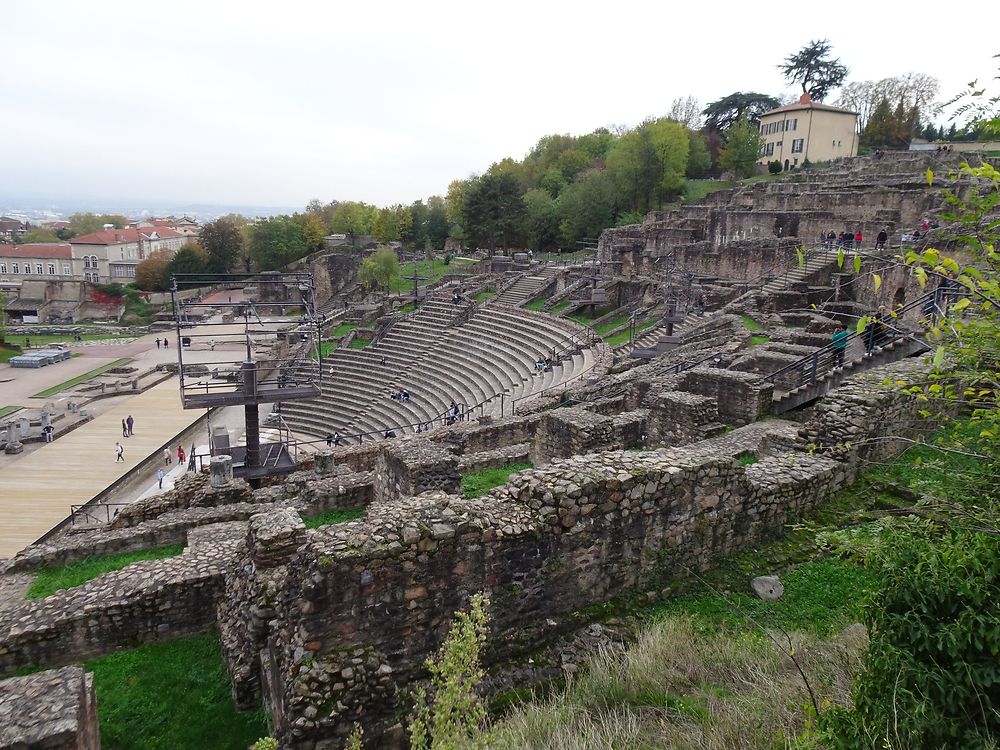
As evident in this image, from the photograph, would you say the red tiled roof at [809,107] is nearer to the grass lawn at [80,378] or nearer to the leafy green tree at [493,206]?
the leafy green tree at [493,206]

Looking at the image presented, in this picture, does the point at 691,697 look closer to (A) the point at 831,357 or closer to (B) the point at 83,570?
(B) the point at 83,570

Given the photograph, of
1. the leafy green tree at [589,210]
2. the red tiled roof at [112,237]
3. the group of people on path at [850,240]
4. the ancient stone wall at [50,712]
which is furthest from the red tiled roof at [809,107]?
the red tiled roof at [112,237]

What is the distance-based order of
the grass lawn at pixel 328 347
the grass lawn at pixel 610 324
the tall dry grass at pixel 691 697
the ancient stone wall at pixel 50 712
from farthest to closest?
the grass lawn at pixel 328 347 < the grass lawn at pixel 610 324 < the ancient stone wall at pixel 50 712 < the tall dry grass at pixel 691 697

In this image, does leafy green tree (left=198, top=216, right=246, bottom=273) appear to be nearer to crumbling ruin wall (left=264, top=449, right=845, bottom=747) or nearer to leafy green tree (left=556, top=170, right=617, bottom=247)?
leafy green tree (left=556, top=170, right=617, bottom=247)

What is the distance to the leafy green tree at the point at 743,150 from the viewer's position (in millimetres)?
58281

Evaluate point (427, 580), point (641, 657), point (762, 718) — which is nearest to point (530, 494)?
point (427, 580)

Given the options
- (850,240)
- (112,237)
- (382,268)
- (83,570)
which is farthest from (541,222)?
(112,237)

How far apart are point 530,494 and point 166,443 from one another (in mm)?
24104

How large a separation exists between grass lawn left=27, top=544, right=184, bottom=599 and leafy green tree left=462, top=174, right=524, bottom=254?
46000 mm

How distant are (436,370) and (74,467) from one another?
1463 centimetres

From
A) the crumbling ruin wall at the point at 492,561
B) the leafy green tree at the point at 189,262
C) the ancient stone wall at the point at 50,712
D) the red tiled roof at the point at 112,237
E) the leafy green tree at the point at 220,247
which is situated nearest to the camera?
the ancient stone wall at the point at 50,712

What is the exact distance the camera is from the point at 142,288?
68.7m

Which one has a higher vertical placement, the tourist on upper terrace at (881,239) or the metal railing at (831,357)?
the tourist on upper terrace at (881,239)

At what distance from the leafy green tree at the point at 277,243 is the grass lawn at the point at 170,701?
62403mm
